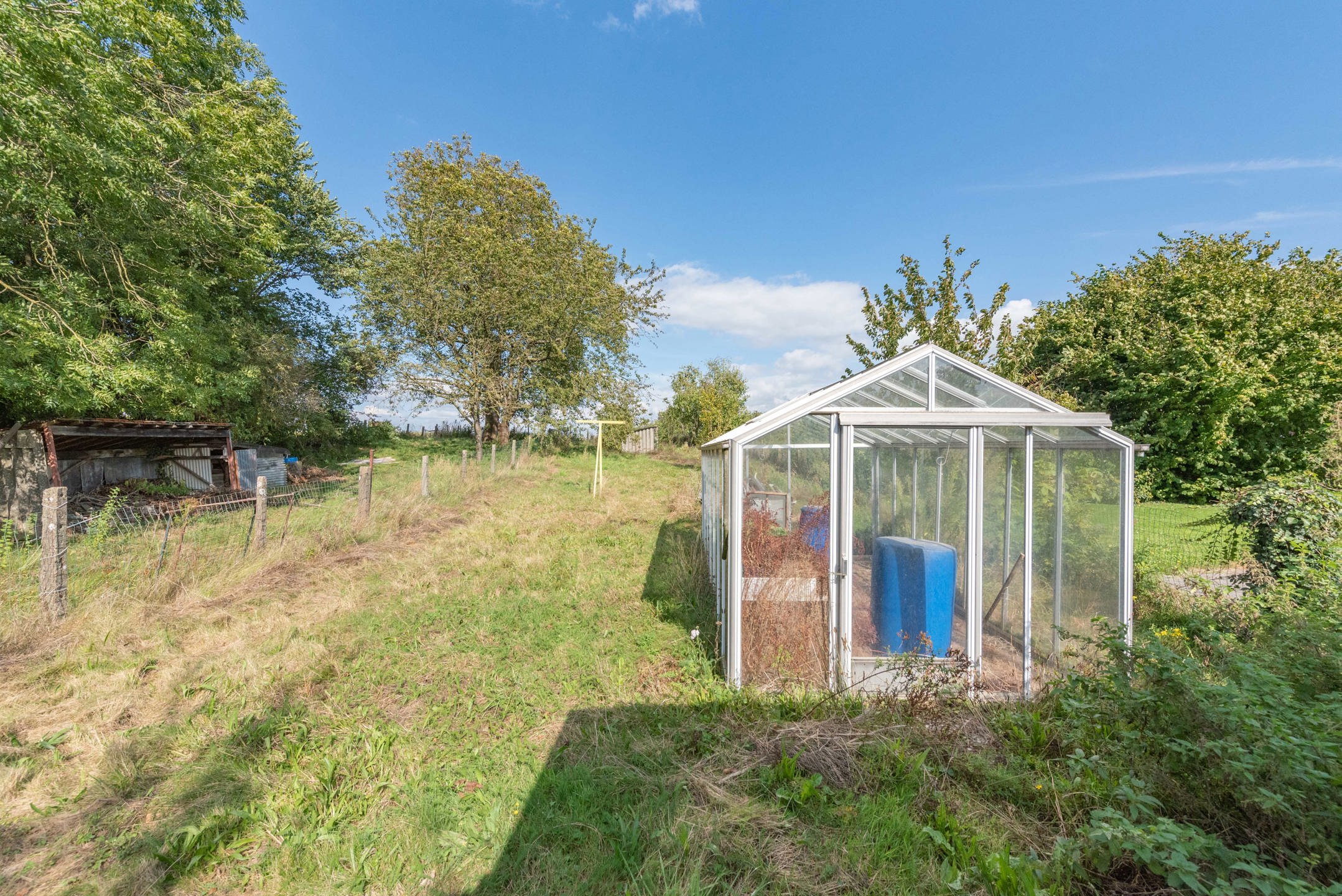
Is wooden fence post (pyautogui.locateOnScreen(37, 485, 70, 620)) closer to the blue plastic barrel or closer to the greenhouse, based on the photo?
the greenhouse

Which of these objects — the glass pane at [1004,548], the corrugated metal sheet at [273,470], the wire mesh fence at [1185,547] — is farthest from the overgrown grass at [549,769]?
the corrugated metal sheet at [273,470]

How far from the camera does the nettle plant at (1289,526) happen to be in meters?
5.64

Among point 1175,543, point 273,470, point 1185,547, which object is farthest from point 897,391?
point 273,470

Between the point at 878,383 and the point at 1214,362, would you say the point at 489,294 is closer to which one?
the point at 878,383

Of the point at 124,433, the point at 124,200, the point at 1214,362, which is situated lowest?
the point at 124,433

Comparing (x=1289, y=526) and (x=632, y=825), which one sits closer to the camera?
(x=632, y=825)

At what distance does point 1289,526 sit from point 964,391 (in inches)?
210

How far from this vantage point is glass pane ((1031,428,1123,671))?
470 centimetres

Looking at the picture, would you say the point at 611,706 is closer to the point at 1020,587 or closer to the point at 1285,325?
the point at 1020,587

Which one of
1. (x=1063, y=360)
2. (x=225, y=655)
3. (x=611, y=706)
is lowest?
(x=611, y=706)

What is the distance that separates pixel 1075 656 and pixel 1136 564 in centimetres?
478

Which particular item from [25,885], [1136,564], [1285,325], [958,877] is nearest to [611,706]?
[958,877]

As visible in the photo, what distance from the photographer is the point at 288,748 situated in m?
3.51

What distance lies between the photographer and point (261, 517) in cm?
729
